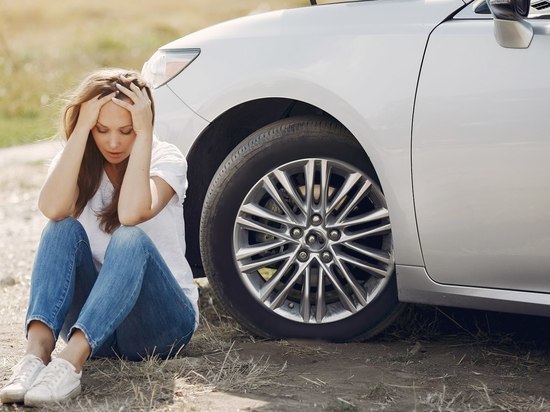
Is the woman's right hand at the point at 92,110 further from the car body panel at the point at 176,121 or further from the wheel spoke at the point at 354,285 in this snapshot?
the wheel spoke at the point at 354,285

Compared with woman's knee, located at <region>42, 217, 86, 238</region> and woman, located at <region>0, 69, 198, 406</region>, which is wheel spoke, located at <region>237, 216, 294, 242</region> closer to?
woman, located at <region>0, 69, 198, 406</region>

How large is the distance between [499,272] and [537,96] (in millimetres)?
617

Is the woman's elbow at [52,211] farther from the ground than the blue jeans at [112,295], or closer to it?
farther from the ground

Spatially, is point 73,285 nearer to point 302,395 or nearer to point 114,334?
point 114,334

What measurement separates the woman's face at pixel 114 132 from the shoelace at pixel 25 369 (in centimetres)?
79

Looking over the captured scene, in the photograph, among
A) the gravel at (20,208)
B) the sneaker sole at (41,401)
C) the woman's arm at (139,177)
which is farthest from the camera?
the gravel at (20,208)

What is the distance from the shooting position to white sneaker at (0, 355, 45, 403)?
341 cm

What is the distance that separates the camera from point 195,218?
14.8 feet

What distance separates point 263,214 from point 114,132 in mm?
679

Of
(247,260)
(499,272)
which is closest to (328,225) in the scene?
(247,260)

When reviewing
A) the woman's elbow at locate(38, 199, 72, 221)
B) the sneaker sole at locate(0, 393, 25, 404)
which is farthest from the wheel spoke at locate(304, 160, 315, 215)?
the sneaker sole at locate(0, 393, 25, 404)

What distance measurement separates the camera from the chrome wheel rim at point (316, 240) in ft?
13.2

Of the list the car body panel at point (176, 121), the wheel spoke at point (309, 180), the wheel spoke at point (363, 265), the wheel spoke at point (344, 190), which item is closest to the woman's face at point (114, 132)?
the car body panel at point (176, 121)

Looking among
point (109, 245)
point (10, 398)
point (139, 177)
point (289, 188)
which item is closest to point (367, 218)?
point (289, 188)
